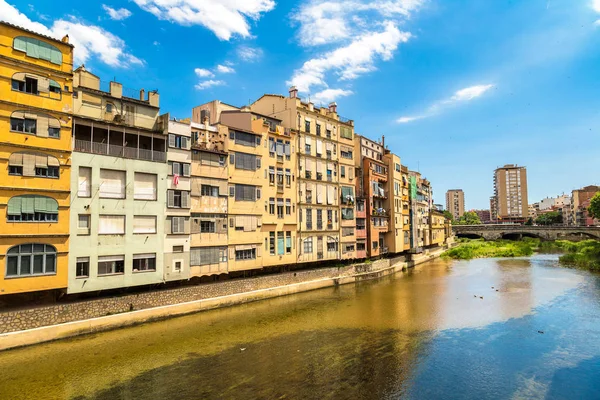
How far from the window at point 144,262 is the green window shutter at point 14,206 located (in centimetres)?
873

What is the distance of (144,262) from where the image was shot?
1228 inches

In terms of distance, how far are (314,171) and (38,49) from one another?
31.6m

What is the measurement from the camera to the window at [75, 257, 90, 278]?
89.7 feet

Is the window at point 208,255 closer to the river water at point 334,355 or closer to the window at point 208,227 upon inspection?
the window at point 208,227

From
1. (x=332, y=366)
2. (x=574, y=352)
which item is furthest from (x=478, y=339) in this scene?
(x=332, y=366)

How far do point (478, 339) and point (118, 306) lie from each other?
88.8ft

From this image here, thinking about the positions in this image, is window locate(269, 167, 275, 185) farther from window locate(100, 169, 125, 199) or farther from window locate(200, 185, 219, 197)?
window locate(100, 169, 125, 199)

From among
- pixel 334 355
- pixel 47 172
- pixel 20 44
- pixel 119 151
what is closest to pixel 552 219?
pixel 334 355

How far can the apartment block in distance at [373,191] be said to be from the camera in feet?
195

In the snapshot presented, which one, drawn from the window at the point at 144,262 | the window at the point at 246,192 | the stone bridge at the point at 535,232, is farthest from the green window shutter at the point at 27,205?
the stone bridge at the point at 535,232

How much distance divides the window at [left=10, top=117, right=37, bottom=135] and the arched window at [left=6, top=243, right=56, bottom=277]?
7746 millimetres

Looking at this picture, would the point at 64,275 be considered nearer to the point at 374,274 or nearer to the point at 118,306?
the point at 118,306

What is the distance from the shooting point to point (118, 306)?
28484 millimetres

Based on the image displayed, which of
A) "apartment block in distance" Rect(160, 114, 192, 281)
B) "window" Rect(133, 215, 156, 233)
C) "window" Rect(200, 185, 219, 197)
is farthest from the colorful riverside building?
"window" Rect(200, 185, 219, 197)
